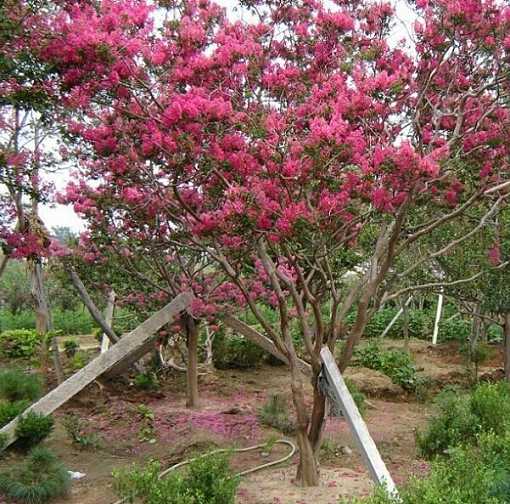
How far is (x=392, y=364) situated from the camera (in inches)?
430

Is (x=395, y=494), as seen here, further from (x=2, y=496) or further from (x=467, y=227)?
(x=467, y=227)

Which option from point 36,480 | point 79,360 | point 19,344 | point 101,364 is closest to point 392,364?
point 79,360

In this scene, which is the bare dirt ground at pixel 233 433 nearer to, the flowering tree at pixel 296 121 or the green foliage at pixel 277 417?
the green foliage at pixel 277 417

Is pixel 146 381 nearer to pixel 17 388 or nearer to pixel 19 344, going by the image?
pixel 17 388

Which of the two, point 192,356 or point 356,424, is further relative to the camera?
point 192,356

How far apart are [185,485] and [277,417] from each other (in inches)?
144

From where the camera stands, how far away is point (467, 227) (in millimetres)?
A: 8242

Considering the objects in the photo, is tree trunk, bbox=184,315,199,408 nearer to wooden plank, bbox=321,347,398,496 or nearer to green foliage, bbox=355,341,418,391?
green foliage, bbox=355,341,418,391

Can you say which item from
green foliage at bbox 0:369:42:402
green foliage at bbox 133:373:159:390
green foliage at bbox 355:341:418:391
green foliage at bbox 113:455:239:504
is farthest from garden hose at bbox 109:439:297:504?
green foliage at bbox 355:341:418:391

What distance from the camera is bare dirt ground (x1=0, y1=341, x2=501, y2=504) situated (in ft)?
17.9

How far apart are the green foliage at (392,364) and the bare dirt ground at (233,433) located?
0.83 feet

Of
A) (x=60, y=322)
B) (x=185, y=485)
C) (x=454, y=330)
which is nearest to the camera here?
(x=185, y=485)

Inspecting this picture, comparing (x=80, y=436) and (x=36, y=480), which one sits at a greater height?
(x=80, y=436)

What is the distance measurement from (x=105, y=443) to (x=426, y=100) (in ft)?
15.9
